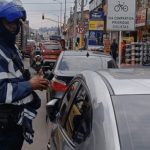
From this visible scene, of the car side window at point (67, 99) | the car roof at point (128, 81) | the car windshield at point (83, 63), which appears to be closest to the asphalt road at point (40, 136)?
the car windshield at point (83, 63)

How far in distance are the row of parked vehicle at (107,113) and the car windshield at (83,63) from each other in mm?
6489

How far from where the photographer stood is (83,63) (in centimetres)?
1156

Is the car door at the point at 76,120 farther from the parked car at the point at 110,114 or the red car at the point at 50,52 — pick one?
the red car at the point at 50,52

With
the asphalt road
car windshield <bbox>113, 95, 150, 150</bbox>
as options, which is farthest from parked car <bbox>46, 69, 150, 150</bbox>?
the asphalt road

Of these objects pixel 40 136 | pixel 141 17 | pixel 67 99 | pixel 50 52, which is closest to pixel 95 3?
pixel 141 17

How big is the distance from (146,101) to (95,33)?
45.0 meters

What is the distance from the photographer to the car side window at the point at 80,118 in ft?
12.4

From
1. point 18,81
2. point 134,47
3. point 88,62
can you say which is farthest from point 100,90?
point 134,47

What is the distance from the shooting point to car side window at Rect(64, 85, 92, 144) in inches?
148

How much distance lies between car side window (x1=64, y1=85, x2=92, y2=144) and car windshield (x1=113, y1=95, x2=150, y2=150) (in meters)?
0.25

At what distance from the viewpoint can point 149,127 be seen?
3.47m

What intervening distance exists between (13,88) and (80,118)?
0.63 m

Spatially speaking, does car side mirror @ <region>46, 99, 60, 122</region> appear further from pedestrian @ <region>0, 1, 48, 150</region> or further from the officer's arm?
the officer's arm

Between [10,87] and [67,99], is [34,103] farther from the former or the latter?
[67,99]
